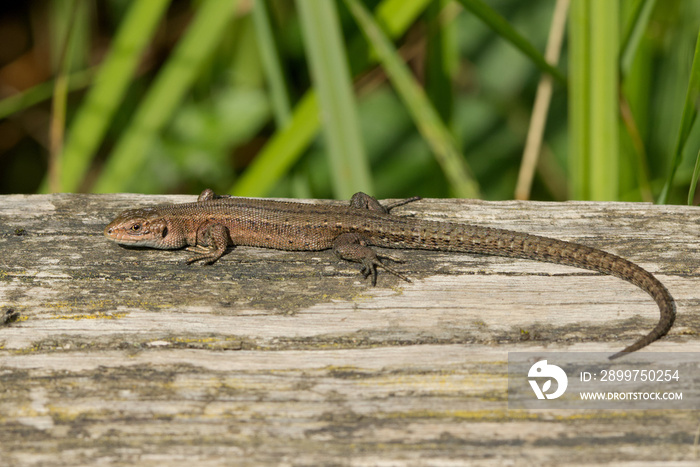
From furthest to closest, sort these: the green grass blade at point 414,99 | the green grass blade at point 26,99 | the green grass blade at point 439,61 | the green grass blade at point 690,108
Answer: the green grass blade at point 26,99 < the green grass blade at point 439,61 < the green grass blade at point 414,99 < the green grass blade at point 690,108

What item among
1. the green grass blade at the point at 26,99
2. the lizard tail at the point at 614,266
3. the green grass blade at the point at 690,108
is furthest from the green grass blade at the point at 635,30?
the green grass blade at the point at 26,99

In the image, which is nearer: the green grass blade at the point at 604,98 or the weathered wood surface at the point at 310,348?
the weathered wood surface at the point at 310,348

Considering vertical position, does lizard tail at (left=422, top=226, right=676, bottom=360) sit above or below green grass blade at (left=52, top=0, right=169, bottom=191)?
below

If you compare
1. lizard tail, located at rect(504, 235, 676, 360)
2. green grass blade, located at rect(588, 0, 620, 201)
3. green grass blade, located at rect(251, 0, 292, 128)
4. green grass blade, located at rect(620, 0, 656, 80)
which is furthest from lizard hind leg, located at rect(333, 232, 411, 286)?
green grass blade, located at rect(620, 0, 656, 80)

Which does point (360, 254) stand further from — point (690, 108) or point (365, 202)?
point (690, 108)

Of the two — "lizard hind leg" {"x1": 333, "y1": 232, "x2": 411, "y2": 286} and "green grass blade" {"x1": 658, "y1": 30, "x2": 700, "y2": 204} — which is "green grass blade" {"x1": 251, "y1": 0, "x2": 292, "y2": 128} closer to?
"lizard hind leg" {"x1": 333, "y1": 232, "x2": 411, "y2": 286}

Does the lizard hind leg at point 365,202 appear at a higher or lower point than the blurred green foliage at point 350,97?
lower

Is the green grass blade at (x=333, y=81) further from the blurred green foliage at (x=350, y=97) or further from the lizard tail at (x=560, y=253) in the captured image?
the lizard tail at (x=560, y=253)
